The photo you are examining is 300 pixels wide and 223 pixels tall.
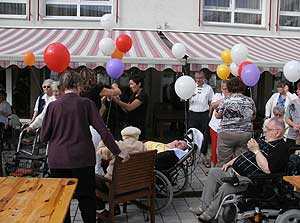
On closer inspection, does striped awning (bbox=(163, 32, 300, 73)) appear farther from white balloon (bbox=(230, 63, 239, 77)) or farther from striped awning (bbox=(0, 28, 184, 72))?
white balloon (bbox=(230, 63, 239, 77))

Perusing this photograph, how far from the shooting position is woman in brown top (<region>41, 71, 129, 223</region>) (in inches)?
157

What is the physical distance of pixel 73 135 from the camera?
158 inches

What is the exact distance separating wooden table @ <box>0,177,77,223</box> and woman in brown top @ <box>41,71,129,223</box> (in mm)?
405

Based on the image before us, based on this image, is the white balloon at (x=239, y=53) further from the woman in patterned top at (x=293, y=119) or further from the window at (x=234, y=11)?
the window at (x=234, y=11)

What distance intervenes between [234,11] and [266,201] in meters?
8.26

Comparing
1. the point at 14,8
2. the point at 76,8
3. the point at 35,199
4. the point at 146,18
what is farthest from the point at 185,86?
the point at 14,8

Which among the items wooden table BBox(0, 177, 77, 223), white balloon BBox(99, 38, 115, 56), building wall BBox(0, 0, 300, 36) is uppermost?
building wall BBox(0, 0, 300, 36)

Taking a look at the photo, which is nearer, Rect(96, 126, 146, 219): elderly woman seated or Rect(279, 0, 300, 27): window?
Rect(96, 126, 146, 219): elderly woman seated

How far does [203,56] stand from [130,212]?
406cm

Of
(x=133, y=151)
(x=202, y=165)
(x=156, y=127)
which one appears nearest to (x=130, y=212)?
(x=133, y=151)

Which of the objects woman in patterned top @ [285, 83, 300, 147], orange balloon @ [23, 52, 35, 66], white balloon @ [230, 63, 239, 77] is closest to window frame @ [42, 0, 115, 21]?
orange balloon @ [23, 52, 35, 66]

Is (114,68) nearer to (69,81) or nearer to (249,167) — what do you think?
(69,81)

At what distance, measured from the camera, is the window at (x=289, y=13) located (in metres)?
11.9

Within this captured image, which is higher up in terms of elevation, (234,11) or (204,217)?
(234,11)
